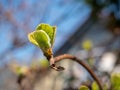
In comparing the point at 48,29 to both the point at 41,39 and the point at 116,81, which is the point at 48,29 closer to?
the point at 41,39

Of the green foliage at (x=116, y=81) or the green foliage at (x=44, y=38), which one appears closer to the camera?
the green foliage at (x=44, y=38)

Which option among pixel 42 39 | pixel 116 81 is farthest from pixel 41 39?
pixel 116 81

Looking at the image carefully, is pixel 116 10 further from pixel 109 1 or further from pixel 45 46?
pixel 45 46

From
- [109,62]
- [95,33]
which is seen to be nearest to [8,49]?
[109,62]

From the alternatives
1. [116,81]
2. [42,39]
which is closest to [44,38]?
[42,39]

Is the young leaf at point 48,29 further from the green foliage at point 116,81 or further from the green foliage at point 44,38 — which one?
the green foliage at point 116,81

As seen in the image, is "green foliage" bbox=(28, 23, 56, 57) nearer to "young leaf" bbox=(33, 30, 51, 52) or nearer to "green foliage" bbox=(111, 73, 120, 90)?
"young leaf" bbox=(33, 30, 51, 52)

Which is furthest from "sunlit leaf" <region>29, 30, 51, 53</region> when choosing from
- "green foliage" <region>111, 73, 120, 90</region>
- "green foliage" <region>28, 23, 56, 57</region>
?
"green foliage" <region>111, 73, 120, 90</region>

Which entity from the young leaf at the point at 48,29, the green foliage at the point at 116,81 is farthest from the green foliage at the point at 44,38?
the green foliage at the point at 116,81

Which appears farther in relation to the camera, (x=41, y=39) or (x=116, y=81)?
(x=116, y=81)

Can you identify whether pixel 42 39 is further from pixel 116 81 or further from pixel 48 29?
pixel 116 81
